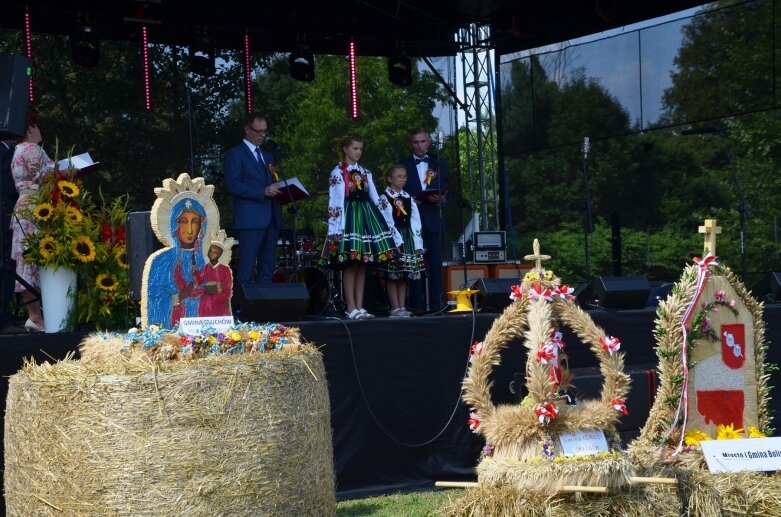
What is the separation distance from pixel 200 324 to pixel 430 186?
512 cm

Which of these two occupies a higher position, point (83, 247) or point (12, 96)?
point (12, 96)

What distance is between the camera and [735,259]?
557 inches

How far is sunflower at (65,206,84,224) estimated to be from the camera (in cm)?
503

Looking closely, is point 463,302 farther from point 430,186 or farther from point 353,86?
point 353,86

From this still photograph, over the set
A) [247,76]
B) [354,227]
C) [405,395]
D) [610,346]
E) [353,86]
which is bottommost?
[405,395]

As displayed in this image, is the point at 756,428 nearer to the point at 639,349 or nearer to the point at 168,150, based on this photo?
the point at 639,349

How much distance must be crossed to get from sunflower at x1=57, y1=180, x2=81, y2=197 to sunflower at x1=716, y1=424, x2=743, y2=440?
3232 mm

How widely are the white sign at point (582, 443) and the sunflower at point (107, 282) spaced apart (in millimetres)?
2504

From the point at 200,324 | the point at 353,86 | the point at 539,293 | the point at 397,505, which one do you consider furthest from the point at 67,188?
the point at 353,86

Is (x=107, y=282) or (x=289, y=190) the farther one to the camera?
(x=289, y=190)

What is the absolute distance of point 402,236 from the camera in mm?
7734

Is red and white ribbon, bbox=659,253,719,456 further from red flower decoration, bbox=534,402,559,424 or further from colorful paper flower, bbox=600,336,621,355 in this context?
red flower decoration, bbox=534,402,559,424

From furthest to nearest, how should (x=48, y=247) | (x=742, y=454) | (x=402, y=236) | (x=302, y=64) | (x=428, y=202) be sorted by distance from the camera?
1. (x=302, y=64)
2. (x=428, y=202)
3. (x=402, y=236)
4. (x=48, y=247)
5. (x=742, y=454)

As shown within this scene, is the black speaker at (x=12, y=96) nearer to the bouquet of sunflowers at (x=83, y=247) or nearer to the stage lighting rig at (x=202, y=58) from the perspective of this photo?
the bouquet of sunflowers at (x=83, y=247)
